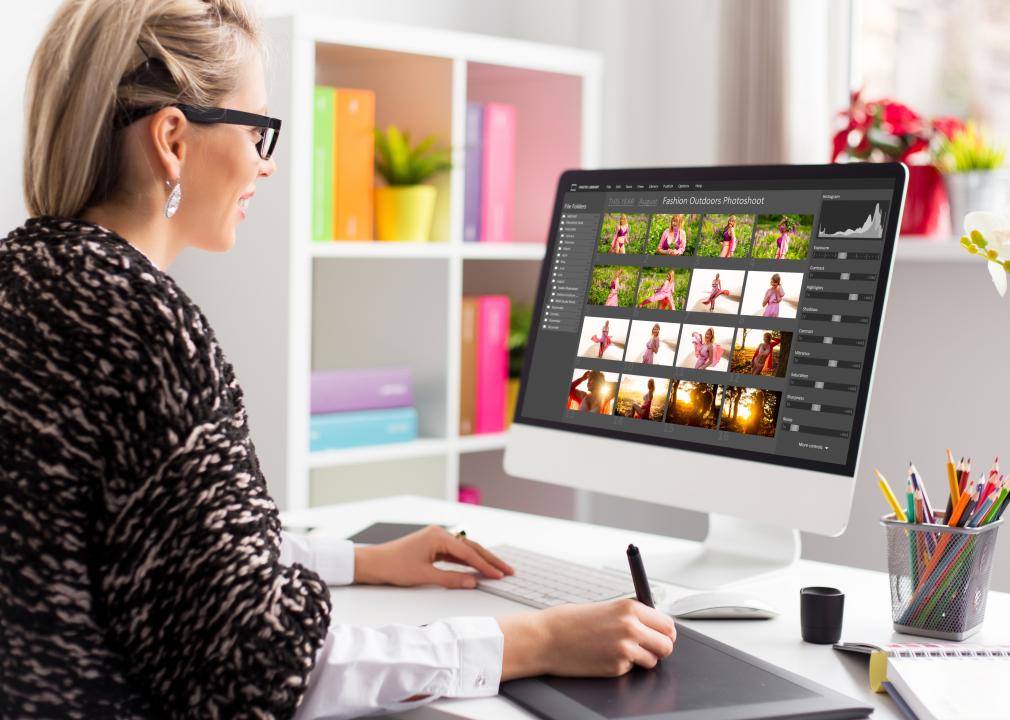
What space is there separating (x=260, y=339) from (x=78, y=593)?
58.8 inches

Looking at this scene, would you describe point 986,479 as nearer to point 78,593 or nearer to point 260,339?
point 78,593

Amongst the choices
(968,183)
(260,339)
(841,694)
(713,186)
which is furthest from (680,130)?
(841,694)

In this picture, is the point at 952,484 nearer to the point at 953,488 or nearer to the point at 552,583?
the point at 953,488

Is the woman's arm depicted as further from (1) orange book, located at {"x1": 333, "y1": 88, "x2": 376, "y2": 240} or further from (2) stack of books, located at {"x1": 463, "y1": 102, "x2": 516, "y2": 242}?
(2) stack of books, located at {"x1": 463, "y1": 102, "x2": 516, "y2": 242}

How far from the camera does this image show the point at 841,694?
103 cm

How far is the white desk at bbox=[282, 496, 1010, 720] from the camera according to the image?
1.10 meters

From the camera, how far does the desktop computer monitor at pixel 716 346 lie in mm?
1341

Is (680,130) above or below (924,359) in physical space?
above

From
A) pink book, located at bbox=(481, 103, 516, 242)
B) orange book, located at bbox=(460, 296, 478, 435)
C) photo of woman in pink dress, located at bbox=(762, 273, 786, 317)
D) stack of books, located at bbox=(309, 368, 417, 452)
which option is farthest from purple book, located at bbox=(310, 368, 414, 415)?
photo of woman in pink dress, located at bbox=(762, 273, 786, 317)

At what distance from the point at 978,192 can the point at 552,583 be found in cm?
152

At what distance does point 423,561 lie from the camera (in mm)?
1425

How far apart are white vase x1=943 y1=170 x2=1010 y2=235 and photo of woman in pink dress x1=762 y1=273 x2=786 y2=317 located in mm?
1199

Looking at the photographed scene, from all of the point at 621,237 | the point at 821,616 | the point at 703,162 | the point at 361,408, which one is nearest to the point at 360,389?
the point at 361,408

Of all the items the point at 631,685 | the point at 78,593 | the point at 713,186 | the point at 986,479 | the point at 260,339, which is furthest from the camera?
the point at 260,339
